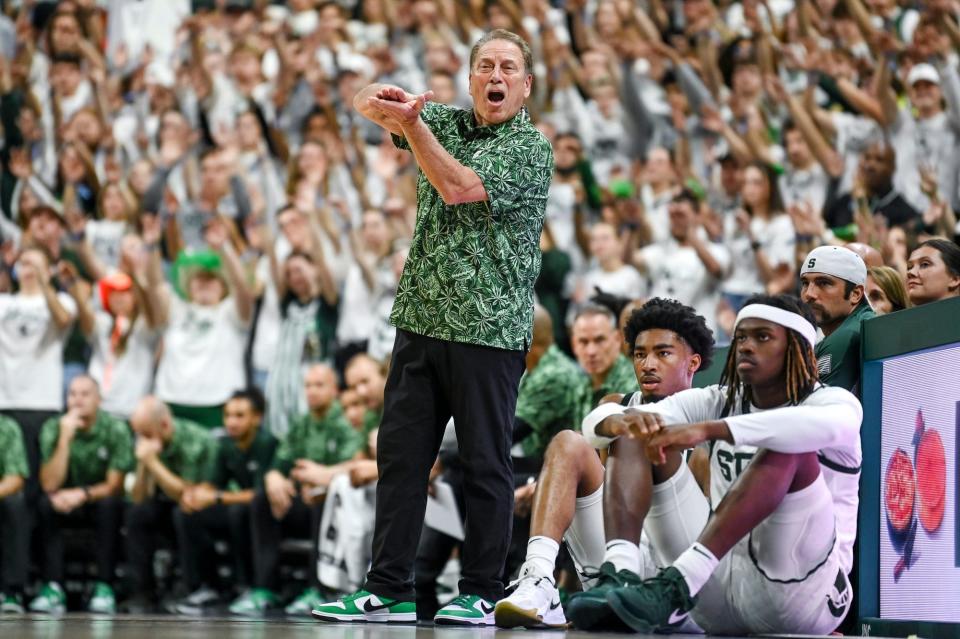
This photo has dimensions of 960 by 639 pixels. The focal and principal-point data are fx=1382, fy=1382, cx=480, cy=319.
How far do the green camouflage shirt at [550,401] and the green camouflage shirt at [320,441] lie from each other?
72.4 inches

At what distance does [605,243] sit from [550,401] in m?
2.44

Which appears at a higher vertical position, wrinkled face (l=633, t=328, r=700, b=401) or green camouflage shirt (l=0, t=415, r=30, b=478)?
wrinkled face (l=633, t=328, r=700, b=401)

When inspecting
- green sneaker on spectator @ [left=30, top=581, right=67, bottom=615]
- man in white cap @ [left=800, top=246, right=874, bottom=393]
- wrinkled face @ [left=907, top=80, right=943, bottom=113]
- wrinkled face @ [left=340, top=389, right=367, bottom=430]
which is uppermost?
wrinkled face @ [left=907, top=80, right=943, bottom=113]

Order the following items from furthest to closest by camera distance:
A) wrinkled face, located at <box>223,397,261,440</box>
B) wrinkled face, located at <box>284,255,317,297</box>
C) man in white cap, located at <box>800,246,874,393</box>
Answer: wrinkled face, located at <box>284,255,317,297</box>
wrinkled face, located at <box>223,397,261,440</box>
man in white cap, located at <box>800,246,874,393</box>

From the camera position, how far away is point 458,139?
4.22 meters

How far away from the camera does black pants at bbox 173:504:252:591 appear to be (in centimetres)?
862

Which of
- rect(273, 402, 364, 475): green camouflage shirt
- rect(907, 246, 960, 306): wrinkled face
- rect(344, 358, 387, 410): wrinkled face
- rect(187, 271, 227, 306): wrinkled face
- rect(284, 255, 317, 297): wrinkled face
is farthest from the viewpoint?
rect(187, 271, 227, 306): wrinkled face

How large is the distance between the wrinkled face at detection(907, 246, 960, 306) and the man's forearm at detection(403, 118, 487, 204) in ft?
6.86

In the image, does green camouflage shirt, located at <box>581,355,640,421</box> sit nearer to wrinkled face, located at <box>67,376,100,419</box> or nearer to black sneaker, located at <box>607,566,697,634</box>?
Result: black sneaker, located at <box>607,566,697,634</box>

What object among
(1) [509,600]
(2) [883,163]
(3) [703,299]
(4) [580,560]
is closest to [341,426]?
(3) [703,299]

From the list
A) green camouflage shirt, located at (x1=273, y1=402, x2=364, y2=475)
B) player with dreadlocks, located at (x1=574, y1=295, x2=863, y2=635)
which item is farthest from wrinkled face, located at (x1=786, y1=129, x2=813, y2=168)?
player with dreadlocks, located at (x1=574, y1=295, x2=863, y2=635)

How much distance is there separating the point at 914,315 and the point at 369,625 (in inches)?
75.7

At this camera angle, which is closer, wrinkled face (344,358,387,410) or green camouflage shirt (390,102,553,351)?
green camouflage shirt (390,102,553,351)

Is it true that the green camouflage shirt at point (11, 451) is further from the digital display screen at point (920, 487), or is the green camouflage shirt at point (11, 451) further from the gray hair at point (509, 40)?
the digital display screen at point (920, 487)
